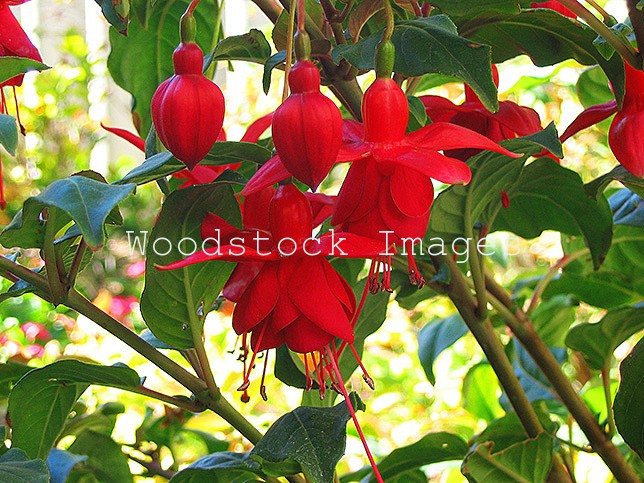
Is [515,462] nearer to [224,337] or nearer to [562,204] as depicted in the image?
[562,204]

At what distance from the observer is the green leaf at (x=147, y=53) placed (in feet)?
2.03

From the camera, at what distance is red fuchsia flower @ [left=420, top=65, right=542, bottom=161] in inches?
18.2

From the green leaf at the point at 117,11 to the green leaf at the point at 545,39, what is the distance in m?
0.20

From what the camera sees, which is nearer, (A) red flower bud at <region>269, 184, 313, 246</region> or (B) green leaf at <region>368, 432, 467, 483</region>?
(A) red flower bud at <region>269, 184, 313, 246</region>

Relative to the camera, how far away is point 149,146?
1.56ft

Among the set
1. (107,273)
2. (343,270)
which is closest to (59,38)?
(107,273)

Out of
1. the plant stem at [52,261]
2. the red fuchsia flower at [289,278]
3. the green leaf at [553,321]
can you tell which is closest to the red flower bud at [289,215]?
the red fuchsia flower at [289,278]

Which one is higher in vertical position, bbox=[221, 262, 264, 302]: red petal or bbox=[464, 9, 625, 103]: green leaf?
bbox=[464, 9, 625, 103]: green leaf

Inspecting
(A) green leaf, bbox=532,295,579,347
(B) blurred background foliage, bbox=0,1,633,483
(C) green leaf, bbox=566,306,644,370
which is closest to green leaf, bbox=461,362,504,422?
(B) blurred background foliage, bbox=0,1,633,483

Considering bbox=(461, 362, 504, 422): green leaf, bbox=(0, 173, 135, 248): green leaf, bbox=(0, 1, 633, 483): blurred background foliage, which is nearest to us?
bbox=(0, 173, 135, 248): green leaf

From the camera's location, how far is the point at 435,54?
0.39 metres

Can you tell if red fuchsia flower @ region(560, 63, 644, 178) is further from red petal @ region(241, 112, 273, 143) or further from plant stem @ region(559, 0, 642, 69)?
red petal @ region(241, 112, 273, 143)

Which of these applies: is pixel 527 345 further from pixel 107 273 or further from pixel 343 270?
pixel 107 273

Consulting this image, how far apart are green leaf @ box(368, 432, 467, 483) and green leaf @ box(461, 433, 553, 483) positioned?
0.07 m
